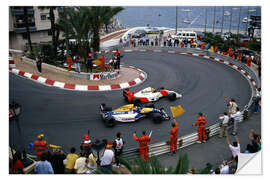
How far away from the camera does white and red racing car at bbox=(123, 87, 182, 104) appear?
15395mm

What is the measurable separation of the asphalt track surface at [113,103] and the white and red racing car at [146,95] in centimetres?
37

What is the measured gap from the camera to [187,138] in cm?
1189

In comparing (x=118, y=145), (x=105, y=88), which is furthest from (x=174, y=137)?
(x=105, y=88)

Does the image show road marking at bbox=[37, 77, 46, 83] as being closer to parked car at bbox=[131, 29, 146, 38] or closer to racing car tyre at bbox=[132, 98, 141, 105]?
racing car tyre at bbox=[132, 98, 141, 105]

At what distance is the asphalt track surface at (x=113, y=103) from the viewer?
12594 mm

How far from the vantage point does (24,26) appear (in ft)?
123

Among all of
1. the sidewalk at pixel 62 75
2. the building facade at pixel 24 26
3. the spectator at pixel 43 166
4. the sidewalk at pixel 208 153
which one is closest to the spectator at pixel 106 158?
the spectator at pixel 43 166

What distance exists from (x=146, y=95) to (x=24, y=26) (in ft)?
94.2

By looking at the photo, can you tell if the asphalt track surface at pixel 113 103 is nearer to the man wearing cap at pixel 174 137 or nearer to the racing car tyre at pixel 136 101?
the racing car tyre at pixel 136 101

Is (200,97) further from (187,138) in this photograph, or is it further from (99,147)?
(99,147)

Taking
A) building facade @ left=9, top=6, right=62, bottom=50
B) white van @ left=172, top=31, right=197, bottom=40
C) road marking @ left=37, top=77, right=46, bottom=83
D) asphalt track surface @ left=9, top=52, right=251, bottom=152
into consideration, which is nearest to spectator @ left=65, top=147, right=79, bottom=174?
asphalt track surface @ left=9, top=52, right=251, bottom=152

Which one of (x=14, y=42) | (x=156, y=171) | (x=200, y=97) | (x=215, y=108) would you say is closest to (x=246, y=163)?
(x=156, y=171)

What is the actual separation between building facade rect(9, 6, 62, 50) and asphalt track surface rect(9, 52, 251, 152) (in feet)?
67.9

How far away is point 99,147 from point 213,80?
14279mm
